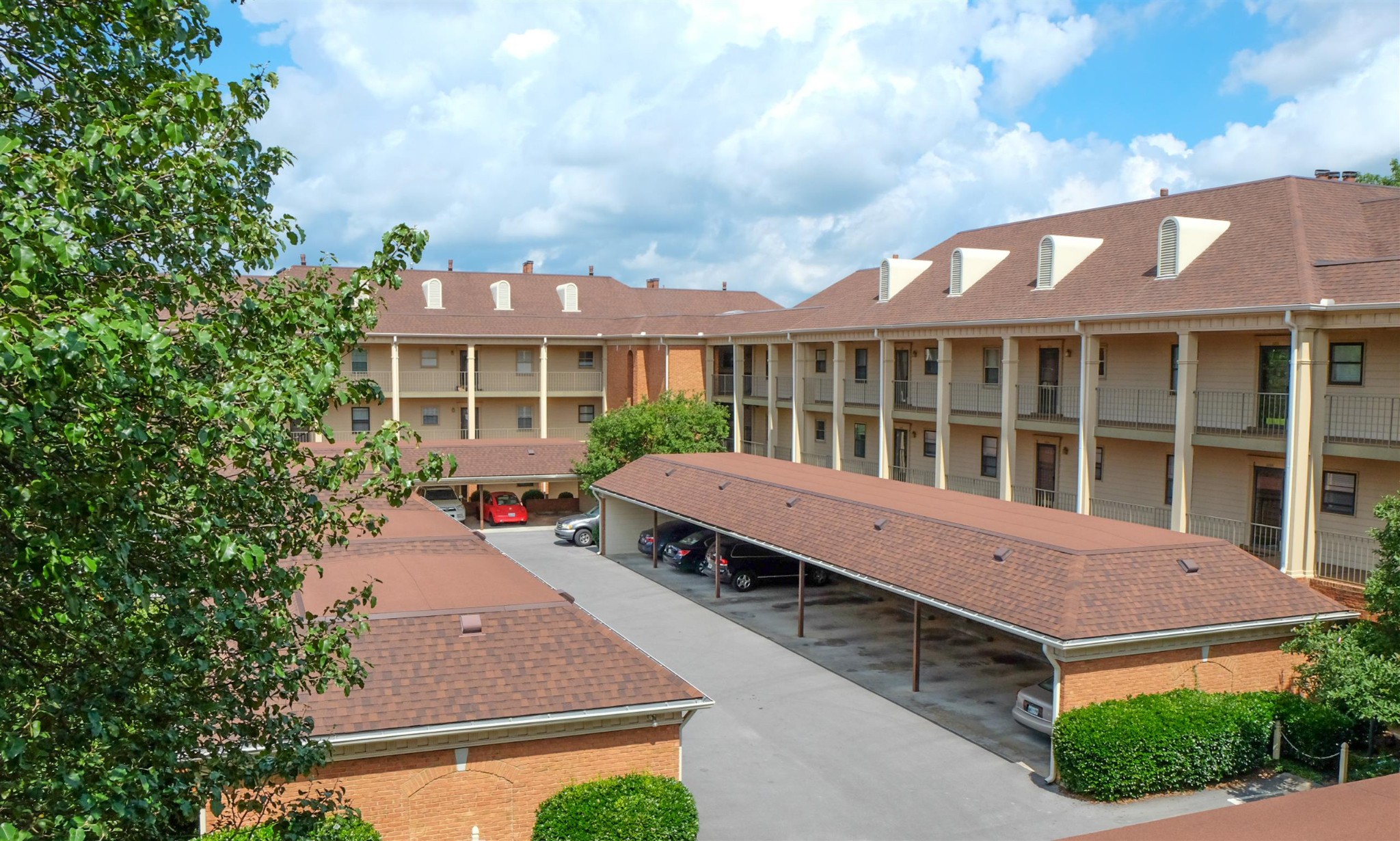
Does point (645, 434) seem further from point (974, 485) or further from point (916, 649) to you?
point (916, 649)

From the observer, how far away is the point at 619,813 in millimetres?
13078

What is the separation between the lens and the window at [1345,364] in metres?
21.9

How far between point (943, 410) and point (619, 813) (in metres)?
21.2

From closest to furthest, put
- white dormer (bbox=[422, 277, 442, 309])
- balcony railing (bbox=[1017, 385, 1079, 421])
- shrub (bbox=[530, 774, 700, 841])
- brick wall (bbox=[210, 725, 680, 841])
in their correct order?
shrub (bbox=[530, 774, 700, 841]) → brick wall (bbox=[210, 725, 680, 841]) → balcony railing (bbox=[1017, 385, 1079, 421]) → white dormer (bbox=[422, 277, 442, 309])

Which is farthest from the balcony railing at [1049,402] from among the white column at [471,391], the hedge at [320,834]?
the white column at [471,391]

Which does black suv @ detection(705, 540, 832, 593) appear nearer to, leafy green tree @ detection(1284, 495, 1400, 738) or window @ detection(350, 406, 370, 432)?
leafy green tree @ detection(1284, 495, 1400, 738)

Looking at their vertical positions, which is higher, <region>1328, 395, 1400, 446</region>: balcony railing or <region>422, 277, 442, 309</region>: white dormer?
<region>422, 277, 442, 309</region>: white dormer

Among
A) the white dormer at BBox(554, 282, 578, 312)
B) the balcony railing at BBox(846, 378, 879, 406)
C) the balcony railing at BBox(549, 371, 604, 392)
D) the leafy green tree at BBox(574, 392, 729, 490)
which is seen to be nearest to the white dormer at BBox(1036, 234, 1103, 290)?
the balcony railing at BBox(846, 378, 879, 406)

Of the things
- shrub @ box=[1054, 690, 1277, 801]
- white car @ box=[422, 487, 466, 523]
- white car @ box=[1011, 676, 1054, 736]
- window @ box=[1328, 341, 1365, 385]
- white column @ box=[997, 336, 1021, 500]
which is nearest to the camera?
shrub @ box=[1054, 690, 1277, 801]

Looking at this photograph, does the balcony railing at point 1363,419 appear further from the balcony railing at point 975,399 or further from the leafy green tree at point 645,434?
the leafy green tree at point 645,434

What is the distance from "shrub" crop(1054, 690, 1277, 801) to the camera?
16344mm

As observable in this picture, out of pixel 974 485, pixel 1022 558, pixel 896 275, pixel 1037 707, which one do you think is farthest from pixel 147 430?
pixel 896 275

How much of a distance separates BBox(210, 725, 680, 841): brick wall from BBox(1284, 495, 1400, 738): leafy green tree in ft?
35.5

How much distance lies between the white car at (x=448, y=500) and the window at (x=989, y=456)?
19.9m
